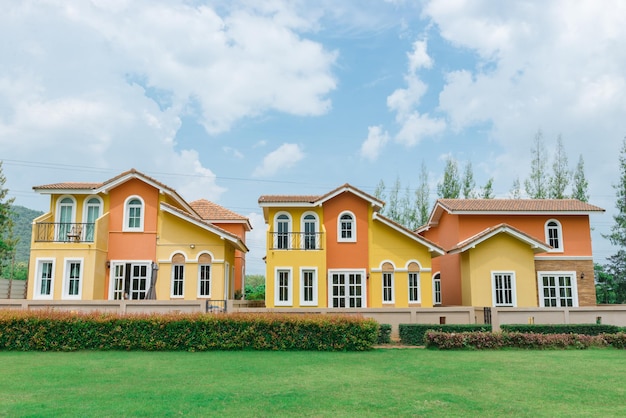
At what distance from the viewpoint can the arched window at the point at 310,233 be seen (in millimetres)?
22266

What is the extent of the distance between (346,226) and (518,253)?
7.57m

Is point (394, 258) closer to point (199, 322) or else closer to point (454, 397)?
point (199, 322)

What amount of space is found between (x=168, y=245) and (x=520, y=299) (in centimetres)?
1509

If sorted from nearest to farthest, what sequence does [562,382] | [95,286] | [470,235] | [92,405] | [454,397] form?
[92,405] < [454,397] < [562,382] < [95,286] < [470,235]

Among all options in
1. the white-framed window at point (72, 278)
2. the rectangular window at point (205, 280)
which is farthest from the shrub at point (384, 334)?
the white-framed window at point (72, 278)

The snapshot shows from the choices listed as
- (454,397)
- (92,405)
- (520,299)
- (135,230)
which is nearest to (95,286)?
(135,230)

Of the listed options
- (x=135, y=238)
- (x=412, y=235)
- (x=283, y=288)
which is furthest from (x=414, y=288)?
(x=135, y=238)

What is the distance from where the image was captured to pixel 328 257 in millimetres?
22500

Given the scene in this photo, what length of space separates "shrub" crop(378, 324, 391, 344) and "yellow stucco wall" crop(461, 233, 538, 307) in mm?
7232

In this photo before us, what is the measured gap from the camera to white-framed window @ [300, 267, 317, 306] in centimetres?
2186

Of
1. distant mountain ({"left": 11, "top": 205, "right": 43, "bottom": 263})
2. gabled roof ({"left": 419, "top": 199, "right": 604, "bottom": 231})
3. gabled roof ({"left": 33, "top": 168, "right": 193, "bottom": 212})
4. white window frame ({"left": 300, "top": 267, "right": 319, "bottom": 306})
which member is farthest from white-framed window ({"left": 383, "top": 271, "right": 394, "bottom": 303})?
distant mountain ({"left": 11, "top": 205, "right": 43, "bottom": 263})

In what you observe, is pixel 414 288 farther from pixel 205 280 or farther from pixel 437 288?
pixel 205 280

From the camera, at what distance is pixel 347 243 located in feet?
74.3

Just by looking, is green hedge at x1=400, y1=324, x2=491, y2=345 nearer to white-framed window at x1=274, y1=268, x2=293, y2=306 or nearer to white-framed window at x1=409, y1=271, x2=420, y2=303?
white-framed window at x1=409, y1=271, x2=420, y2=303
